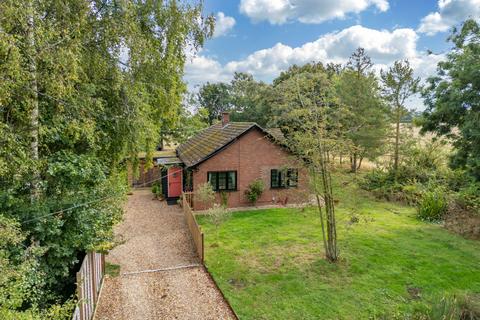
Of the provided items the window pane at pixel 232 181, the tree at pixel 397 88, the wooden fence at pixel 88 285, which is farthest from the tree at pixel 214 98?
the wooden fence at pixel 88 285

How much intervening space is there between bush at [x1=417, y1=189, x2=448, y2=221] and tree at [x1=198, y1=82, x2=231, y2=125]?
114 ft

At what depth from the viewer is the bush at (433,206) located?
14703 mm

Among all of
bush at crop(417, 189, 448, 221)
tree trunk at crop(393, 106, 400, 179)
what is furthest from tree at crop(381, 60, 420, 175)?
bush at crop(417, 189, 448, 221)

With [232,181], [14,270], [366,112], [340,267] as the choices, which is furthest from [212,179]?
[366,112]

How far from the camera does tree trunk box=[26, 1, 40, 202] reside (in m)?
5.77

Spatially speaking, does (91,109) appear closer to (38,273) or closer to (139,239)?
(38,273)

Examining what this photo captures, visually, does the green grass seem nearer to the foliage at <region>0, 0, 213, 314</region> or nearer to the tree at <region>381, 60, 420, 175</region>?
the foliage at <region>0, 0, 213, 314</region>

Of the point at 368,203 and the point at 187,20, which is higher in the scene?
the point at 187,20

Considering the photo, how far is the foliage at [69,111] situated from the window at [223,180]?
284 inches

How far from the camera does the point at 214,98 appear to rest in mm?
47656

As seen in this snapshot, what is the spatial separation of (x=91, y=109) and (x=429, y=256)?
11551 millimetres

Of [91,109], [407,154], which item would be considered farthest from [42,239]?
[407,154]

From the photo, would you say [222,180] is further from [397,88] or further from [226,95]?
[226,95]

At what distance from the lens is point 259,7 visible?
1348 cm
